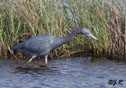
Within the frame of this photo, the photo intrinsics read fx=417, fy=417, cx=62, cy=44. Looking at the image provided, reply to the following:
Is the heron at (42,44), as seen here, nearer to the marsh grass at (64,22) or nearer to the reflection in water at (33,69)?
the reflection in water at (33,69)

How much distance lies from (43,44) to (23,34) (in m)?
0.64

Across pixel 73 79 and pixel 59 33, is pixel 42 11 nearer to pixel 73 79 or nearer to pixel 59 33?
pixel 59 33

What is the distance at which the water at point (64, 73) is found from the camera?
7.70 m

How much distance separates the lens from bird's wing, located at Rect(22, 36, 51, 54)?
930 centimetres

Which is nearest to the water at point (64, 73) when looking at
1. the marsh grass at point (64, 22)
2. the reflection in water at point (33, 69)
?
Result: the reflection in water at point (33, 69)

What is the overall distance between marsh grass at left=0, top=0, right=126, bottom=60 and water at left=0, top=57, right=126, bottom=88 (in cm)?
33

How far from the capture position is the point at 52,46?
30.6 feet

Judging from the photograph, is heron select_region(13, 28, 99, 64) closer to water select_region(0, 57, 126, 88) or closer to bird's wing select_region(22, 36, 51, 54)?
bird's wing select_region(22, 36, 51, 54)

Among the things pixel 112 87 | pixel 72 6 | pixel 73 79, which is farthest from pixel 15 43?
pixel 112 87

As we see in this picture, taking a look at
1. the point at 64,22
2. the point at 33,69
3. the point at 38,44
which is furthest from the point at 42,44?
the point at 64,22

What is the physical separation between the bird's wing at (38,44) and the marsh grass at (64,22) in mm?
366

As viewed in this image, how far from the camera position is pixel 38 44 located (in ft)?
30.9

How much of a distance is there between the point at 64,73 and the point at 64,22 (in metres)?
1.67

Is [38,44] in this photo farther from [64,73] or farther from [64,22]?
[64,73]
